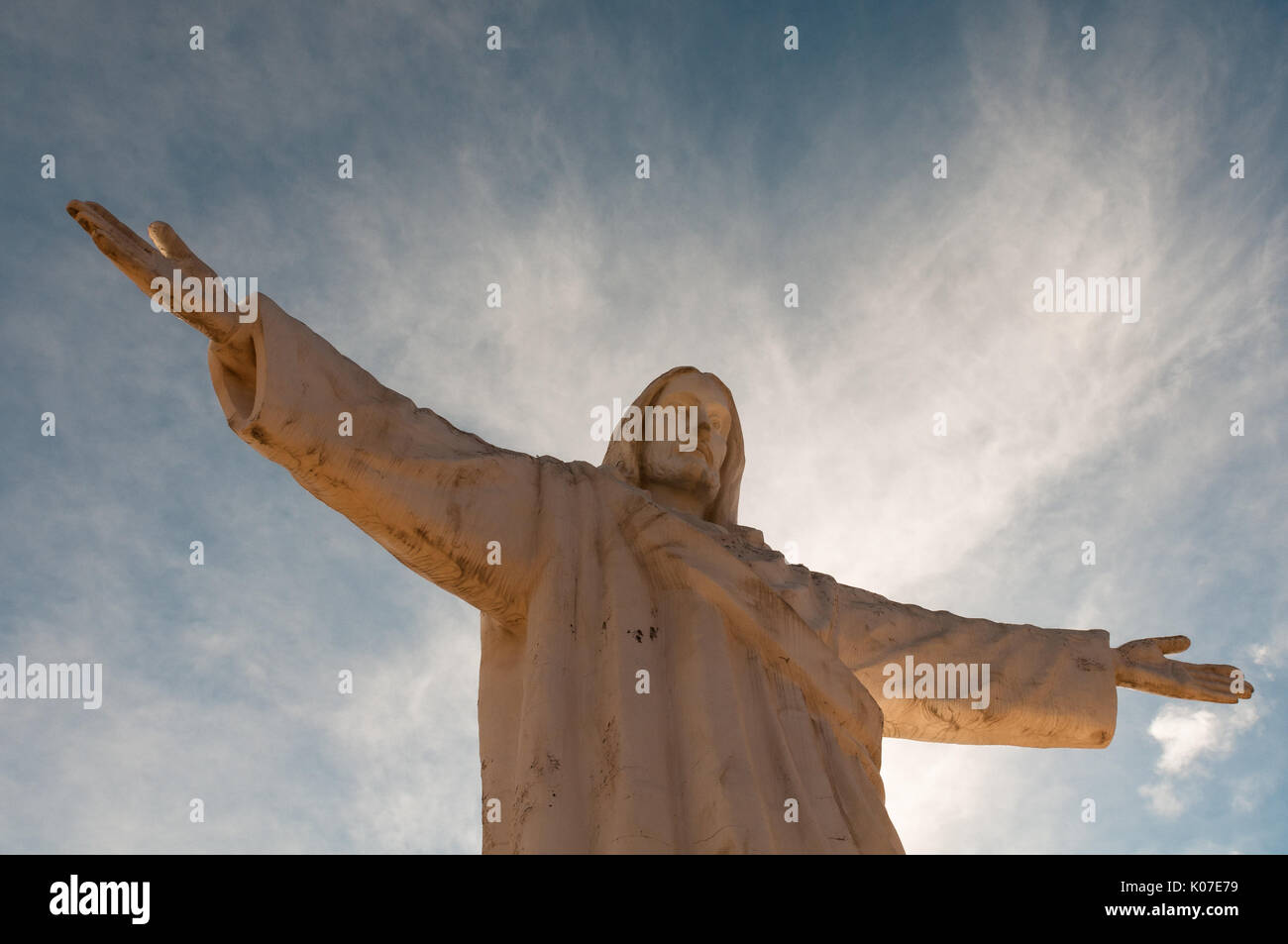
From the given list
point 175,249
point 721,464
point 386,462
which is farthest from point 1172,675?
point 175,249

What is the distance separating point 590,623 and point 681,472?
71.1 inches

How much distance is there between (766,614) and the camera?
26.1ft

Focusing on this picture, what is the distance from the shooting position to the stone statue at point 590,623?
271 inches

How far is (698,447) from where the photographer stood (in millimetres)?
9414

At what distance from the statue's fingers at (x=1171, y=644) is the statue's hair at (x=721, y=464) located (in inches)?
116

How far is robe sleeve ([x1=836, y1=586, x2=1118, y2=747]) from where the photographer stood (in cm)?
927

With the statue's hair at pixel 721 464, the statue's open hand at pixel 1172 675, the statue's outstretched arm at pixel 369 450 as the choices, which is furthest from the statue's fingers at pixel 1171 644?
the statue's outstretched arm at pixel 369 450

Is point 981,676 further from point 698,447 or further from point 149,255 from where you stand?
point 149,255

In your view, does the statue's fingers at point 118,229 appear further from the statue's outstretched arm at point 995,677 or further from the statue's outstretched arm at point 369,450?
the statue's outstretched arm at point 995,677

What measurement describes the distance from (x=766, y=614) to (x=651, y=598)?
637mm

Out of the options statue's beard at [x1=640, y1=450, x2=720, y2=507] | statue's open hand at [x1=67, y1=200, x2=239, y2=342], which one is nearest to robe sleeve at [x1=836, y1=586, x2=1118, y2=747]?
statue's beard at [x1=640, y1=450, x2=720, y2=507]

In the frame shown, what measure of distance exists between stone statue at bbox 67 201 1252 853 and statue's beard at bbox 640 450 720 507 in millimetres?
185
